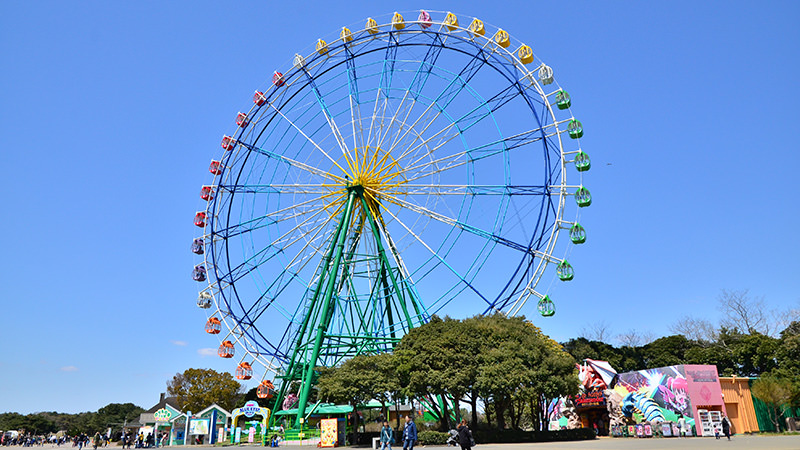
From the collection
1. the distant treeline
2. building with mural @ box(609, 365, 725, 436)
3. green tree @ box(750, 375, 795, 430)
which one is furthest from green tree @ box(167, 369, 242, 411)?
green tree @ box(750, 375, 795, 430)

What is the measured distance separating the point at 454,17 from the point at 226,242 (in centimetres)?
1971

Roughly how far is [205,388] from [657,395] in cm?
4855

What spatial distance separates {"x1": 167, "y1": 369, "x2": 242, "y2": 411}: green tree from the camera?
61.9 metres

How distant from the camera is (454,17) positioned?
3197 cm

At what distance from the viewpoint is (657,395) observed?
33.2m

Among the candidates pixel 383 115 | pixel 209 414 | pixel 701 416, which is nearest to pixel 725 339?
pixel 701 416

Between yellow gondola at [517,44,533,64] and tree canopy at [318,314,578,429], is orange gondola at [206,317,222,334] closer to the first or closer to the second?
tree canopy at [318,314,578,429]

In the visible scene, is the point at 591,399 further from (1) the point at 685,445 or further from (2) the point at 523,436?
(1) the point at 685,445

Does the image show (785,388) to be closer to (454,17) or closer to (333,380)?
(333,380)

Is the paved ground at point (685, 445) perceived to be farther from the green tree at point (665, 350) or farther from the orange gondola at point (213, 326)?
the green tree at point (665, 350)

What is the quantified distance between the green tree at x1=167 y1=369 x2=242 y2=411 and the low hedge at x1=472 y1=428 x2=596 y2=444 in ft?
138

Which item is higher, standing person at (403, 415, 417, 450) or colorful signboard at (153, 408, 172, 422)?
colorful signboard at (153, 408, 172, 422)

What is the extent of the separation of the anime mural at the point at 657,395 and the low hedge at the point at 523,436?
5019 millimetres

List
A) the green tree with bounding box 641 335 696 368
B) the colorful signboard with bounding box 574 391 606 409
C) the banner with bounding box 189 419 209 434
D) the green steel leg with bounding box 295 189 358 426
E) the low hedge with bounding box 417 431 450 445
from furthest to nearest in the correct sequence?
the green tree with bounding box 641 335 696 368, the colorful signboard with bounding box 574 391 606 409, the banner with bounding box 189 419 209 434, the green steel leg with bounding box 295 189 358 426, the low hedge with bounding box 417 431 450 445
